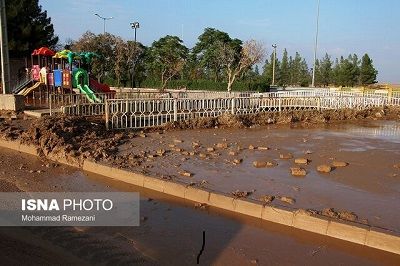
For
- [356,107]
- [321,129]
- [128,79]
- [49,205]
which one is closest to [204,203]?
[49,205]

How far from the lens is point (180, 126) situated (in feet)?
49.5

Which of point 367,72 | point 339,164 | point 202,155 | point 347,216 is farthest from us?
point 367,72

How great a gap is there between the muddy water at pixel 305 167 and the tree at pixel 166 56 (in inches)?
1289

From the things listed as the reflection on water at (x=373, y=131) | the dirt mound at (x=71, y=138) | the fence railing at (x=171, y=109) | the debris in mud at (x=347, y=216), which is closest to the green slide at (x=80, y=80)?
the fence railing at (x=171, y=109)

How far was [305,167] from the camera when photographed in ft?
30.3

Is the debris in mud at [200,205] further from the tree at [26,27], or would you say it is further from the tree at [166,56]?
the tree at [166,56]

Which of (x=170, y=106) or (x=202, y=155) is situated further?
(x=170, y=106)

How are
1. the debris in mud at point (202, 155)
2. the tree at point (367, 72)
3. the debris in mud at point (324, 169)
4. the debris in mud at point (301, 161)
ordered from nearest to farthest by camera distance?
1. the debris in mud at point (324, 169)
2. the debris in mud at point (301, 161)
3. the debris in mud at point (202, 155)
4. the tree at point (367, 72)

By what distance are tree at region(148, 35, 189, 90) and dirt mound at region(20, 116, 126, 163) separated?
33985 mm

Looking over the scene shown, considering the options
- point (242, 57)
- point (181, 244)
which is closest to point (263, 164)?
point (181, 244)

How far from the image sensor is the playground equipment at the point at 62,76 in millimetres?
21391

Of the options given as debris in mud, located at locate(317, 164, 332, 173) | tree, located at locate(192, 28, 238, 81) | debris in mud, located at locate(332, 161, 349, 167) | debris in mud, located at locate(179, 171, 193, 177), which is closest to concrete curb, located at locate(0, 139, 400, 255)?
debris in mud, located at locate(179, 171, 193, 177)

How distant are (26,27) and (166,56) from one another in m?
15.7

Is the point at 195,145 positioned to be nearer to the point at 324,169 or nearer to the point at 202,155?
the point at 202,155
